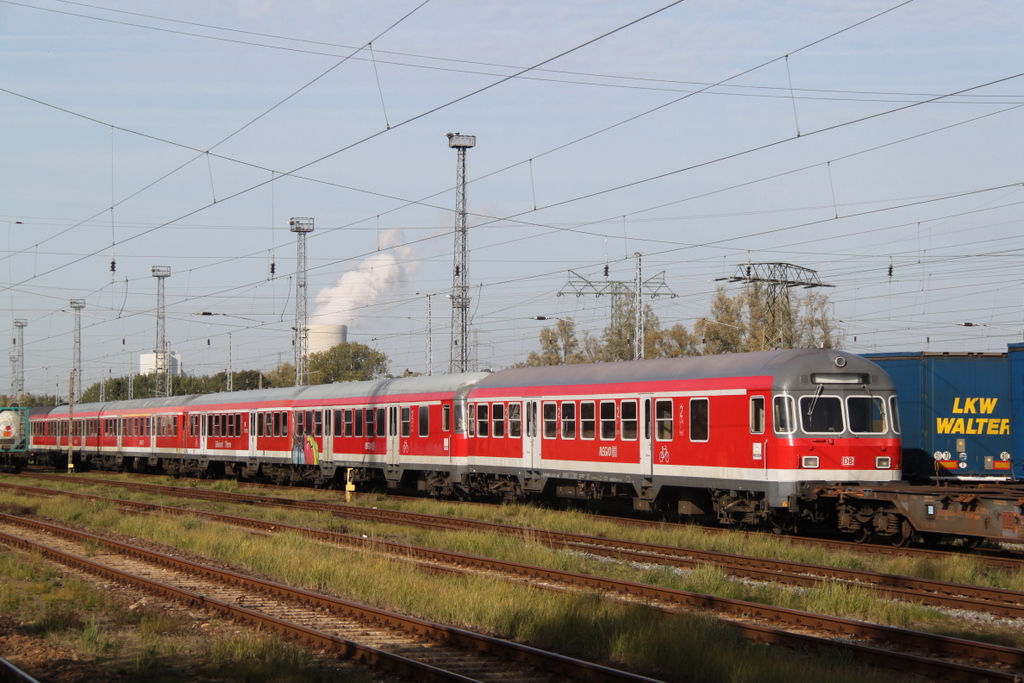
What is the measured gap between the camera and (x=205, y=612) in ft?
43.3

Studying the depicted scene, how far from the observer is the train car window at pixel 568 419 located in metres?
23.7

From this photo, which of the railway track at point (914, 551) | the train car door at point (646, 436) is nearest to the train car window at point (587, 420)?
the train car door at point (646, 436)

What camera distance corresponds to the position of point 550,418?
24.4 meters

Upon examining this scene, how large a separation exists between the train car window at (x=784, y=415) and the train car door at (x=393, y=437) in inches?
560

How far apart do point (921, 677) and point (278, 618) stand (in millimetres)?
7344

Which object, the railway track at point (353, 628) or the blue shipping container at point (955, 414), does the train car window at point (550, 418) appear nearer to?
the blue shipping container at point (955, 414)

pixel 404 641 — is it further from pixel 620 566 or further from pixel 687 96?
pixel 687 96

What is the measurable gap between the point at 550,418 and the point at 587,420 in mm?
Result: 1394

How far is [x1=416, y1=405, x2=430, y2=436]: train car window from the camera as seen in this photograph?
2894cm

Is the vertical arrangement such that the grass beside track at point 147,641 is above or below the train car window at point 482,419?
below

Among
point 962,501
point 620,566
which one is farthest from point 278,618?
point 962,501

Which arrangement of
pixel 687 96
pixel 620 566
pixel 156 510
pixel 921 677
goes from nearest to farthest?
pixel 921 677 < pixel 620 566 < pixel 687 96 < pixel 156 510

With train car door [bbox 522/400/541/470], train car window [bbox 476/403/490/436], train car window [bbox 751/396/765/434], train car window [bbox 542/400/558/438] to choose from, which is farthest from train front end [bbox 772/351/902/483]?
train car window [bbox 476/403/490/436]

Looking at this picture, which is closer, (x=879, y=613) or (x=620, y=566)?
(x=879, y=613)
